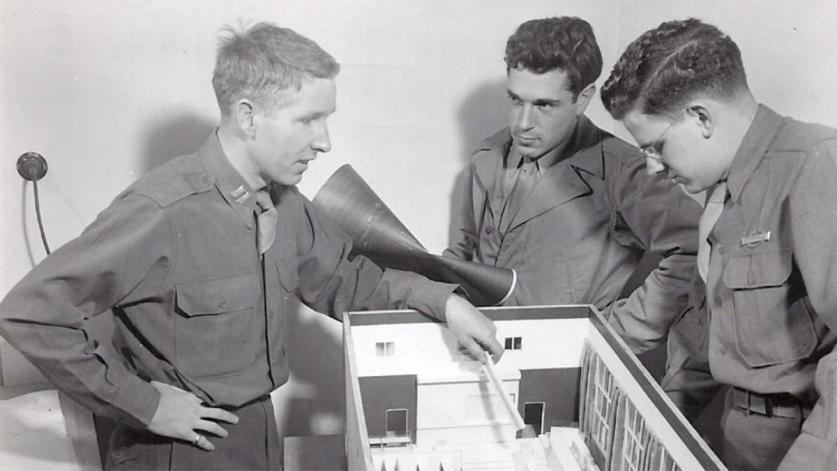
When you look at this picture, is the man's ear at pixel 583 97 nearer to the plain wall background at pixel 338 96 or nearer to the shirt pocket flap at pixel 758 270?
the plain wall background at pixel 338 96

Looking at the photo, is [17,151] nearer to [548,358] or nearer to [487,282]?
[487,282]

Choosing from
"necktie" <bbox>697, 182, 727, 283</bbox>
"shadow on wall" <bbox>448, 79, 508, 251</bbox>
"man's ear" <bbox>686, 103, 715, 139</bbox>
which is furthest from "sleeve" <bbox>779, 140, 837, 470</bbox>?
"shadow on wall" <bbox>448, 79, 508, 251</bbox>

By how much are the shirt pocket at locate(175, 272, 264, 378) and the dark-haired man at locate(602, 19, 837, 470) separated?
28.6 inches

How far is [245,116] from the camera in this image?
1.24 metres

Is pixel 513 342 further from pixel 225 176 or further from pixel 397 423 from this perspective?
pixel 225 176

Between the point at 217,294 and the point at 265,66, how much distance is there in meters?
0.41

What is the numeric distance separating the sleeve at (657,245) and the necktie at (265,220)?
2.38ft

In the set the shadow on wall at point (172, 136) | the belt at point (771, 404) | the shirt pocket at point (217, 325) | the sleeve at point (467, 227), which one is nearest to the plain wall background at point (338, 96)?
the shadow on wall at point (172, 136)

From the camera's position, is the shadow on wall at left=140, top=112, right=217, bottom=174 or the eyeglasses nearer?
the eyeglasses

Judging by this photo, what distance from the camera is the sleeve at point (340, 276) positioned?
147 centimetres

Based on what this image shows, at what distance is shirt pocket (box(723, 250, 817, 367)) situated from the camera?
1.01m

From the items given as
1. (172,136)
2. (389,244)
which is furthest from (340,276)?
(172,136)

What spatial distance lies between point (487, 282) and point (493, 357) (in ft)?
0.61

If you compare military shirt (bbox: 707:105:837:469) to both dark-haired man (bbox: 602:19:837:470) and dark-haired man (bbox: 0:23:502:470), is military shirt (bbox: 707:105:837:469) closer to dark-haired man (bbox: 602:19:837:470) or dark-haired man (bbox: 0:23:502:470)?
dark-haired man (bbox: 602:19:837:470)
